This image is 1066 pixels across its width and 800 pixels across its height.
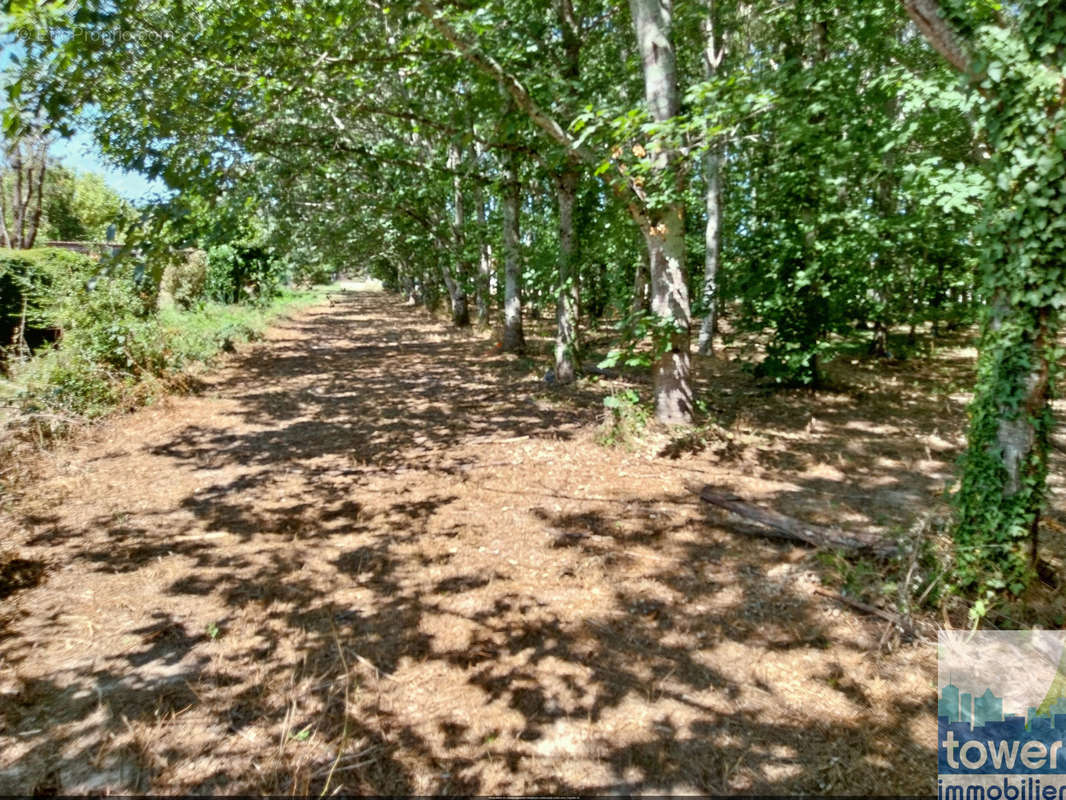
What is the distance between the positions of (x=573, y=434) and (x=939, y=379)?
7.92m

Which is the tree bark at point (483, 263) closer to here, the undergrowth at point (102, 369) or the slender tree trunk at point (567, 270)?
the slender tree trunk at point (567, 270)

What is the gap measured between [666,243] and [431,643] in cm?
520

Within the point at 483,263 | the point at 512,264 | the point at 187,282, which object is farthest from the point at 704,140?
the point at 187,282

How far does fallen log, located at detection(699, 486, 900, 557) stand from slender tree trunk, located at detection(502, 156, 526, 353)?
8.54 metres

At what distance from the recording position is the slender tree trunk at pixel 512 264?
507 inches

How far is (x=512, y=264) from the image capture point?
45.7 ft

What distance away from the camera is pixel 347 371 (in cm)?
1330

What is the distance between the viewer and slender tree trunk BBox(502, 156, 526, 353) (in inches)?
507

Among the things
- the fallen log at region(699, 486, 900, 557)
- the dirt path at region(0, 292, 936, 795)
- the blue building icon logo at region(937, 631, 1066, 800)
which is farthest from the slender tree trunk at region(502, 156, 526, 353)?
the blue building icon logo at region(937, 631, 1066, 800)

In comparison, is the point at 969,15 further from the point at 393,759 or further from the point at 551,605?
the point at 393,759

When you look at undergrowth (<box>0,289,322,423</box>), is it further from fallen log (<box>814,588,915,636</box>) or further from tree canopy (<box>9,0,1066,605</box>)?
fallen log (<box>814,588,915,636</box>)

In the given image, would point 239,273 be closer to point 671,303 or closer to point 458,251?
point 458,251

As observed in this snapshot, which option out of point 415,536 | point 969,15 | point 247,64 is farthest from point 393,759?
point 247,64

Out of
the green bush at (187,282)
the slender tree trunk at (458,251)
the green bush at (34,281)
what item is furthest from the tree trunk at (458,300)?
the green bush at (34,281)
